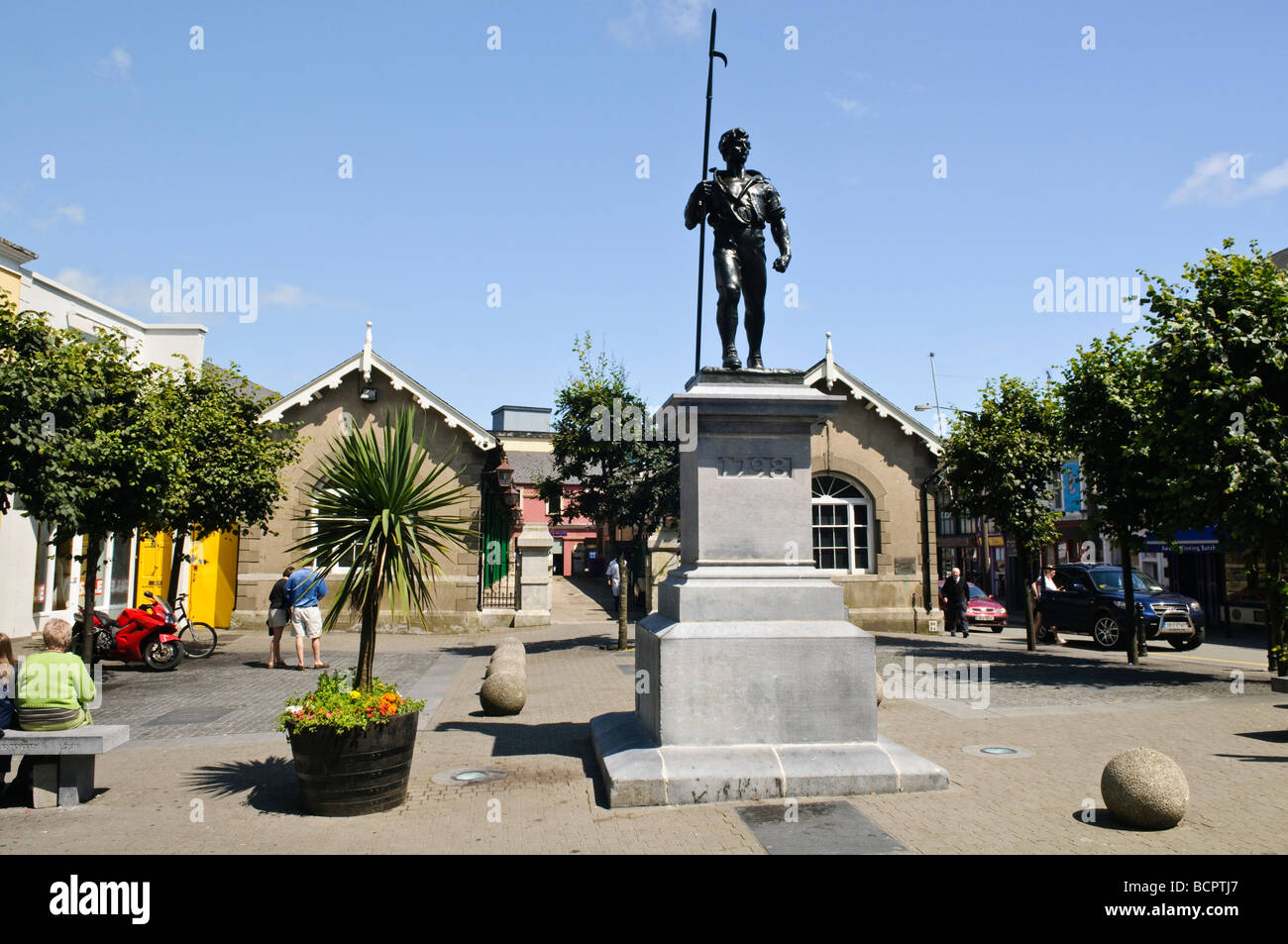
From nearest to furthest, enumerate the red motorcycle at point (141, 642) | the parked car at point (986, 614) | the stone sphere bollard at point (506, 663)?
1. the stone sphere bollard at point (506, 663)
2. the red motorcycle at point (141, 642)
3. the parked car at point (986, 614)

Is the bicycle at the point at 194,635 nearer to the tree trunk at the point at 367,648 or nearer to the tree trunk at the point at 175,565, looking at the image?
the tree trunk at the point at 175,565

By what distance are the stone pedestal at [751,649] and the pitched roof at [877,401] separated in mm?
18064

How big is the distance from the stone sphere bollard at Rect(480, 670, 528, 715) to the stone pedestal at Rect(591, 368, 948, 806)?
354 centimetres

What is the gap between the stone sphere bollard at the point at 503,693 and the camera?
10.7 m

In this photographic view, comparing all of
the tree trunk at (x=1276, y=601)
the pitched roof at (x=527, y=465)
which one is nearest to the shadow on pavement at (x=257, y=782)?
the tree trunk at (x=1276, y=601)

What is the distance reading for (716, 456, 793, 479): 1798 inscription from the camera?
7.21 meters

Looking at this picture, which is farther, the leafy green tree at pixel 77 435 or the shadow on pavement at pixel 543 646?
the shadow on pavement at pixel 543 646

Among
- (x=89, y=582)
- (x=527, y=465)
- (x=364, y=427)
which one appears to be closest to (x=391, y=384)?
(x=364, y=427)

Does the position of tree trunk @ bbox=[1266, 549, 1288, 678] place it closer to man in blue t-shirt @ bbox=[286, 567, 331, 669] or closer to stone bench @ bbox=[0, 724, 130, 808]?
stone bench @ bbox=[0, 724, 130, 808]

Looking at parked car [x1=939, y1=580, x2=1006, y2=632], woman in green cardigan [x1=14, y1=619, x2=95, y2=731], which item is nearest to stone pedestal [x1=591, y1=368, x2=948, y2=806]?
woman in green cardigan [x1=14, y1=619, x2=95, y2=731]

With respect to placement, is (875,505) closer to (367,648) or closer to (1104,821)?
(1104,821)

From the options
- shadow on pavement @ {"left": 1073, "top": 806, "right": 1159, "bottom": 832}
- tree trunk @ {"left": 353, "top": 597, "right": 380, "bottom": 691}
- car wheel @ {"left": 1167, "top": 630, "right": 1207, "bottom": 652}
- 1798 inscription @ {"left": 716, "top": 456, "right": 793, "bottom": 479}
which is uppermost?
1798 inscription @ {"left": 716, "top": 456, "right": 793, "bottom": 479}

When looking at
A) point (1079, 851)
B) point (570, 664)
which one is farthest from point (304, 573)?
point (1079, 851)

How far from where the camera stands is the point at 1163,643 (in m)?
23.0
